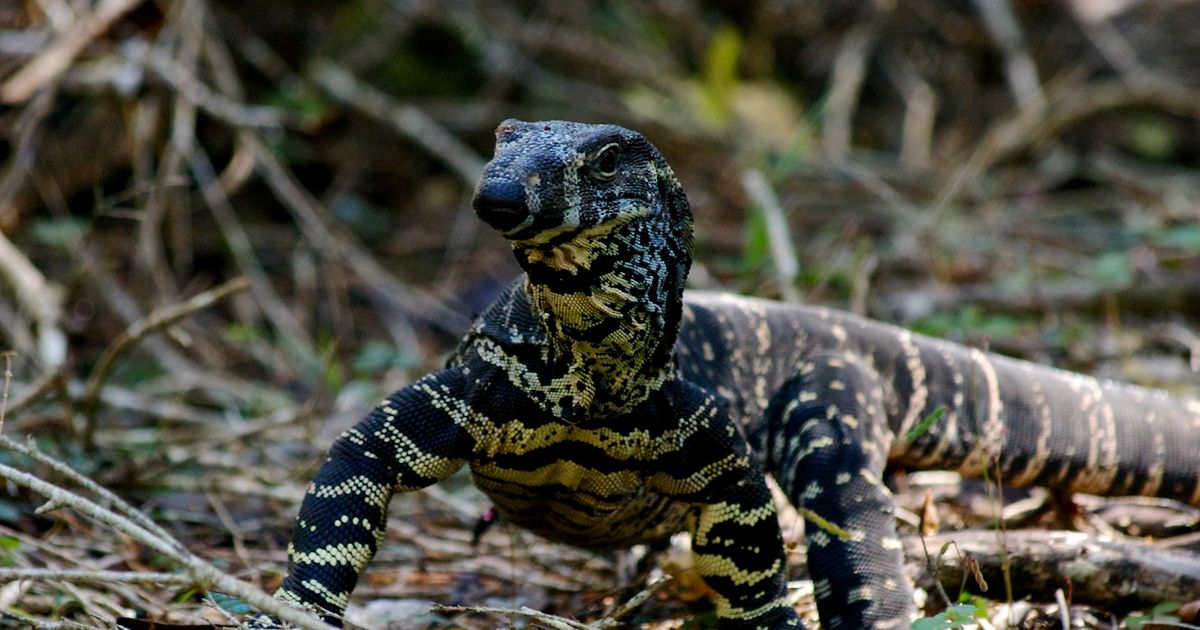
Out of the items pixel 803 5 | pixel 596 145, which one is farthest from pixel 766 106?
pixel 596 145

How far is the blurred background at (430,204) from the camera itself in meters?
5.24

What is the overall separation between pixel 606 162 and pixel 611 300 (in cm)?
37

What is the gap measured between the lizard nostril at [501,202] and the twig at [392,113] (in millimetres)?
5978

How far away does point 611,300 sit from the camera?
3189 mm

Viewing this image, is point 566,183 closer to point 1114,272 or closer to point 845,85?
point 1114,272

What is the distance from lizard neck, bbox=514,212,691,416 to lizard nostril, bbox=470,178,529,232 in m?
0.17

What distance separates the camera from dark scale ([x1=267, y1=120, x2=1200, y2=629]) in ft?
10.4

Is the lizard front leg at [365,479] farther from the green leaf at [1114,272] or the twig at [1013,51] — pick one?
the twig at [1013,51]

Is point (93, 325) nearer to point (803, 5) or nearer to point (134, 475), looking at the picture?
point (134, 475)

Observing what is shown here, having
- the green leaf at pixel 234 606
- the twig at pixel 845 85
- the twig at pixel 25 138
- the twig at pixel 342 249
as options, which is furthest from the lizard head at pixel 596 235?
the twig at pixel 845 85

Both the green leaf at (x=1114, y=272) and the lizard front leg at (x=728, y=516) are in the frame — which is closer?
the lizard front leg at (x=728, y=516)

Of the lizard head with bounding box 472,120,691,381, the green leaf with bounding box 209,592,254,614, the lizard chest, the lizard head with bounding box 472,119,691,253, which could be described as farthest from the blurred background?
the lizard head with bounding box 472,119,691,253

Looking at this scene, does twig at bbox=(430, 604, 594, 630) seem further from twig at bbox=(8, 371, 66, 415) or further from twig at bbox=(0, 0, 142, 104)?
twig at bbox=(0, 0, 142, 104)

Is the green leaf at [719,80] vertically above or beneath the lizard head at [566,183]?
above
